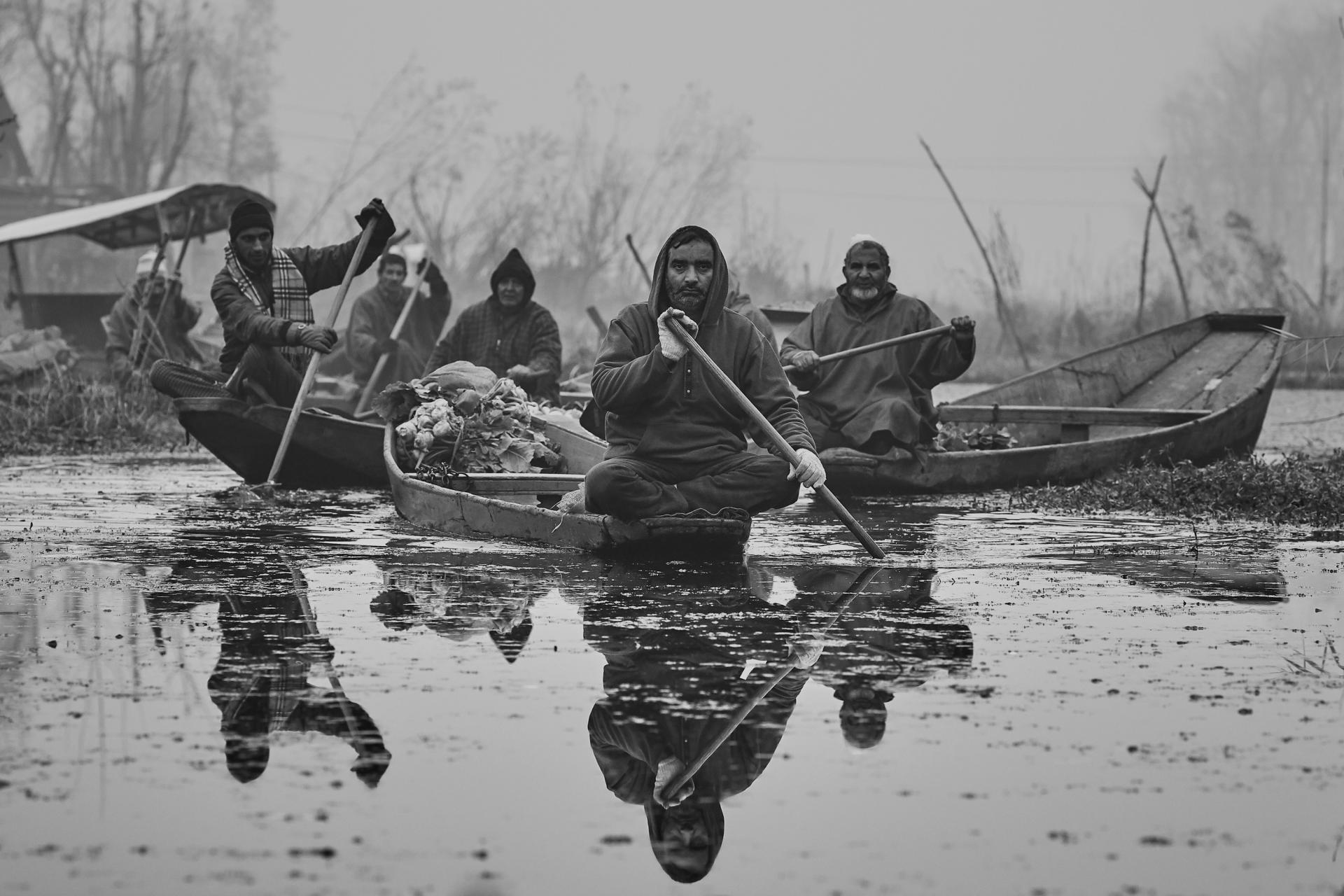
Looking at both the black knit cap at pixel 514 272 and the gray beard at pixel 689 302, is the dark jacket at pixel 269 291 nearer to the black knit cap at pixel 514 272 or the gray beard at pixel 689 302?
the black knit cap at pixel 514 272

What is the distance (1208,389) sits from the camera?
14383mm

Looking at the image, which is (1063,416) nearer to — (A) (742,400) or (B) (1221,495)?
(B) (1221,495)

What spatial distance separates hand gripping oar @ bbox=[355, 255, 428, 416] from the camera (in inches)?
577

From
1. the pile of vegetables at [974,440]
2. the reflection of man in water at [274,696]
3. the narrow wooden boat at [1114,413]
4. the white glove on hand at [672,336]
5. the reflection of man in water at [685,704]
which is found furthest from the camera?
the pile of vegetables at [974,440]

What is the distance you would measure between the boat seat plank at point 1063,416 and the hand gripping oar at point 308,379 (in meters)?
4.14

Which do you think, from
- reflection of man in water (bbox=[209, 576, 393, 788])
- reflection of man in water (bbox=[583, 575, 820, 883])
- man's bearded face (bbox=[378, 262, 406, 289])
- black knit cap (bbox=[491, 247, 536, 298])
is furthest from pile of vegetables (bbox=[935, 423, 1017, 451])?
reflection of man in water (bbox=[209, 576, 393, 788])

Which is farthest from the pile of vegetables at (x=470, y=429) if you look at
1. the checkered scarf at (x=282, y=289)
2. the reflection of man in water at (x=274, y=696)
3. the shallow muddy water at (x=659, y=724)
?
the reflection of man in water at (x=274, y=696)

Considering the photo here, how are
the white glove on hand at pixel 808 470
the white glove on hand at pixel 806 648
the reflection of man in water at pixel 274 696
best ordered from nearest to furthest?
the reflection of man in water at pixel 274 696 < the white glove on hand at pixel 806 648 < the white glove on hand at pixel 808 470

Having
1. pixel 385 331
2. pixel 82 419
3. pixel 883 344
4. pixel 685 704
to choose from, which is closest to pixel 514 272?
pixel 883 344

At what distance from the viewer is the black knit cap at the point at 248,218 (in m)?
11.0

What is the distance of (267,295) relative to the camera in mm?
11164

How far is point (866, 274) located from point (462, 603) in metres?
5.42

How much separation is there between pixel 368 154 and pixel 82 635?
48896mm

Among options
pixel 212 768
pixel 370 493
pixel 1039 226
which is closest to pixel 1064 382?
pixel 370 493
